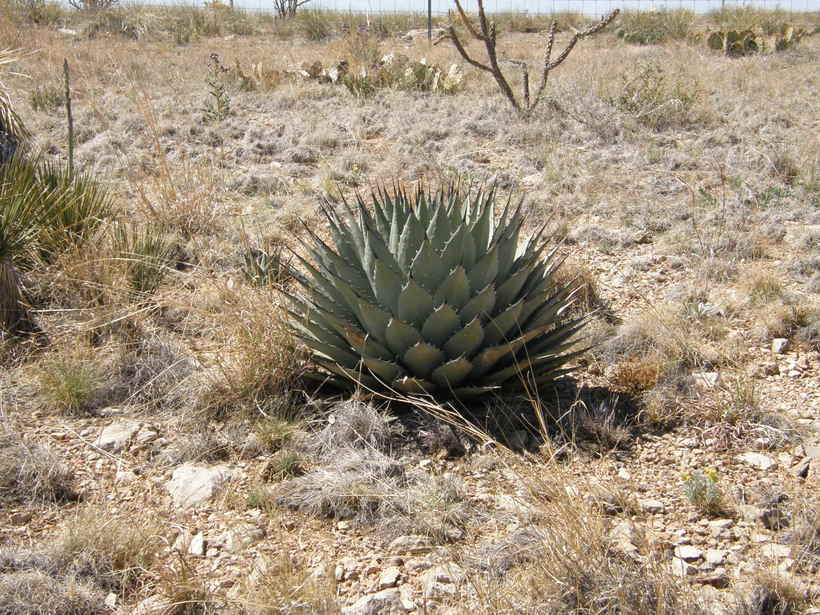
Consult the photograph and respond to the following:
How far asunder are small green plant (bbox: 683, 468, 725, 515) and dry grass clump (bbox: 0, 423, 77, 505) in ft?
8.30

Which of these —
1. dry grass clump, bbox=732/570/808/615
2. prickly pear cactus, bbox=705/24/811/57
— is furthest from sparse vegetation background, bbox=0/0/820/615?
prickly pear cactus, bbox=705/24/811/57

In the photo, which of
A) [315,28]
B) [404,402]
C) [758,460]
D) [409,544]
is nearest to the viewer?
[409,544]

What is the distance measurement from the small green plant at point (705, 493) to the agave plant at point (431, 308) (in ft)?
2.79

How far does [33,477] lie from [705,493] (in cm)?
275

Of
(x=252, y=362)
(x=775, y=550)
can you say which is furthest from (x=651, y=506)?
(x=252, y=362)

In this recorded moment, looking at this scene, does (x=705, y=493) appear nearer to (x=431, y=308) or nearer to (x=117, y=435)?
(x=431, y=308)

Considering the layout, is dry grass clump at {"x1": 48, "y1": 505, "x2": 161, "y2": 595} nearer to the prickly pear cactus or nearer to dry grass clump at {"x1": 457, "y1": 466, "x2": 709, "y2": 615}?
dry grass clump at {"x1": 457, "y1": 466, "x2": 709, "y2": 615}

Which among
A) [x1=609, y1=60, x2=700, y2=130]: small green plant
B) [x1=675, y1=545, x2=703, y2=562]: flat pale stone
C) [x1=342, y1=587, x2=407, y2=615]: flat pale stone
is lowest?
[x1=342, y1=587, x2=407, y2=615]: flat pale stone

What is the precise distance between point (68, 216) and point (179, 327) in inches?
51.8

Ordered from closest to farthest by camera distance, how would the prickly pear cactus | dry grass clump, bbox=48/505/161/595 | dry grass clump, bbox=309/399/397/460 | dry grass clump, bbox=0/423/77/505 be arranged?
dry grass clump, bbox=48/505/161/595, dry grass clump, bbox=0/423/77/505, dry grass clump, bbox=309/399/397/460, the prickly pear cactus

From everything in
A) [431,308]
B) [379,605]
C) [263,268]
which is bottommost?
[379,605]

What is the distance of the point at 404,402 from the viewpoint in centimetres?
373

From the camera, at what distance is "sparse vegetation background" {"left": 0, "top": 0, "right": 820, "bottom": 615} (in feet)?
8.48

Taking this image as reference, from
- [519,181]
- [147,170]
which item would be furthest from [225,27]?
[519,181]
